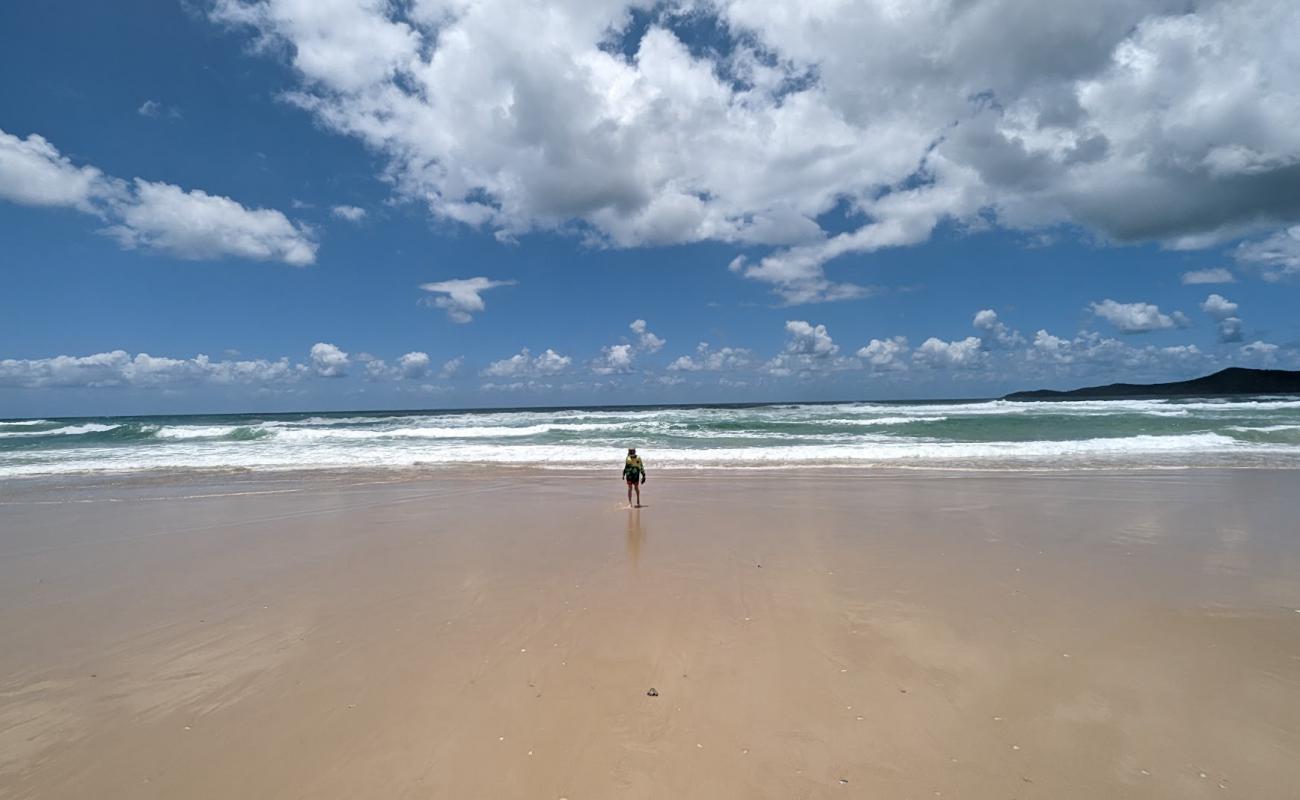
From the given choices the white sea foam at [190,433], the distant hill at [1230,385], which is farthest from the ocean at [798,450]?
the distant hill at [1230,385]

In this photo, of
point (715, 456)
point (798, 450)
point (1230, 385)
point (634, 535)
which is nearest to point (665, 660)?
point (634, 535)

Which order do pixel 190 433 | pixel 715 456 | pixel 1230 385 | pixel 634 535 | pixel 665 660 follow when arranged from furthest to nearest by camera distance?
pixel 1230 385 < pixel 190 433 < pixel 715 456 < pixel 634 535 < pixel 665 660

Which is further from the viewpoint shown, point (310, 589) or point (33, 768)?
point (310, 589)

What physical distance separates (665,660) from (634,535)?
4124 millimetres

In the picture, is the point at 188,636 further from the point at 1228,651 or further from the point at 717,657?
the point at 1228,651

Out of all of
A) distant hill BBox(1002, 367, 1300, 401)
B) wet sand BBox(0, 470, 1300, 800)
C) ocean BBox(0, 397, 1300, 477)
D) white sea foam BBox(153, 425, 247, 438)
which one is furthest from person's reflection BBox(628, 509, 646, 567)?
distant hill BBox(1002, 367, 1300, 401)

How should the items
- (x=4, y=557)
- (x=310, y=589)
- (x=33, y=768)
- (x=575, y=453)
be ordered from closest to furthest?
(x=33, y=768)
(x=310, y=589)
(x=4, y=557)
(x=575, y=453)

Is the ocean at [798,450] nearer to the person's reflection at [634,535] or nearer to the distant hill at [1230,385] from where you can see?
the person's reflection at [634,535]

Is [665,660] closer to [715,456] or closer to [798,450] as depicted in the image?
[715,456]

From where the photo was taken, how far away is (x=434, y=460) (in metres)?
19.6

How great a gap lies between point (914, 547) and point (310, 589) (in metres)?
7.29

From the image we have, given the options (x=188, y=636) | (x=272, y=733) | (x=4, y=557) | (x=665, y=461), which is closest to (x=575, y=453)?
(x=665, y=461)

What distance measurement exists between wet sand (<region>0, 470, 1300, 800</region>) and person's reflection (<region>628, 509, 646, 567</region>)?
0.19 feet

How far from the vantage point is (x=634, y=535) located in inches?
338
